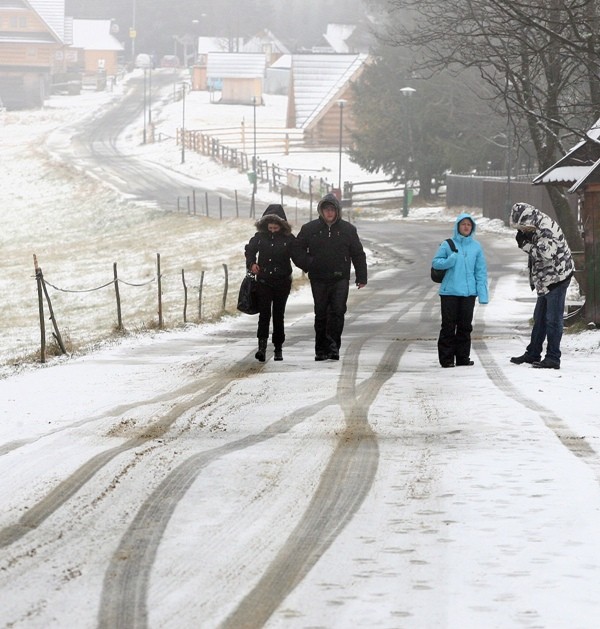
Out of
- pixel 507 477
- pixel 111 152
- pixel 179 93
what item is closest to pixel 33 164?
pixel 111 152

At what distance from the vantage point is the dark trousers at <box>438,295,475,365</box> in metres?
12.8

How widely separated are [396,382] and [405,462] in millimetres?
3829

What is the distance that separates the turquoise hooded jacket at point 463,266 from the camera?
12.6 m

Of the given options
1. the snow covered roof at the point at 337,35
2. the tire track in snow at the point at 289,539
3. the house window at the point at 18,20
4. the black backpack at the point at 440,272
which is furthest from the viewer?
the snow covered roof at the point at 337,35

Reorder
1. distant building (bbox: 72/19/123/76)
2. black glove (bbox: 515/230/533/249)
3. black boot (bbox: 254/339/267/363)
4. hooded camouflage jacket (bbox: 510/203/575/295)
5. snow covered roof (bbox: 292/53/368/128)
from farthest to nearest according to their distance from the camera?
distant building (bbox: 72/19/123/76) → snow covered roof (bbox: 292/53/368/128) → black boot (bbox: 254/339/267/363) → black glove (bbox: 515/230/533/249) → hooded camouflage jacket (bbox: 510/203/575/295)

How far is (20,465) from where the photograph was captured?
779cm

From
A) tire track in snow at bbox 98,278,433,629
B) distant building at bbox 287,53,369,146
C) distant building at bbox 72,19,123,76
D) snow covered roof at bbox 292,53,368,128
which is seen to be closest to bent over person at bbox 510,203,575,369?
tire track in snow at bbox 98,278,433,629

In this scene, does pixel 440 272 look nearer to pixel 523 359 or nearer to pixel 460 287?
pixel 460 287

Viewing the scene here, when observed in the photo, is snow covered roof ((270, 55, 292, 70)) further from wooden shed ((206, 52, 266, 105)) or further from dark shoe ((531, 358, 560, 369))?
dark shoe ((531, 358, 560, 369))

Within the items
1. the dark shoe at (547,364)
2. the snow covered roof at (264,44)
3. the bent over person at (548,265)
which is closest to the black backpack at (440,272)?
the bent over person at (548,265)

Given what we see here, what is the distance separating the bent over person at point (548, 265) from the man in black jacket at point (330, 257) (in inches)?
65.8

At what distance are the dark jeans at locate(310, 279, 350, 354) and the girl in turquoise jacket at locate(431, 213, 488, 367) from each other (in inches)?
39.1

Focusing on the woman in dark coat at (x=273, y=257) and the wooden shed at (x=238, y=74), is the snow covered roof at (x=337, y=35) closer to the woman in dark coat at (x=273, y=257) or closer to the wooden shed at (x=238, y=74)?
the wooden shed at (x=238, y=74)

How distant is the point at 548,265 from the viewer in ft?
39.7
